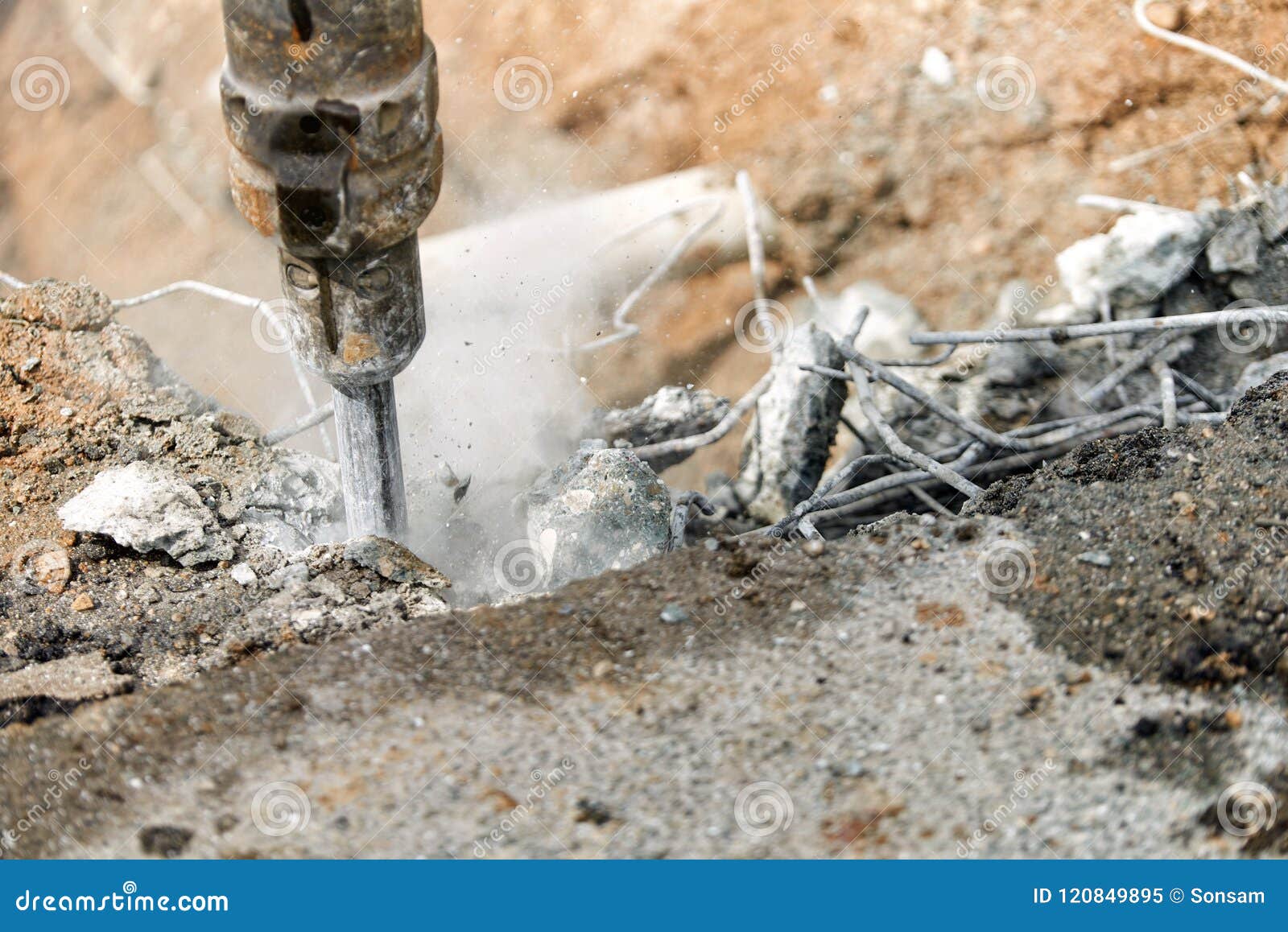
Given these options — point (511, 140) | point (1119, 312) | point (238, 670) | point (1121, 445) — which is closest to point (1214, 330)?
point (1119, 312)

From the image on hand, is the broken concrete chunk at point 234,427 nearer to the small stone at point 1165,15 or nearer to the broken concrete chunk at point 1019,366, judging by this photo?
the broken concrete chunk at point 1019,366

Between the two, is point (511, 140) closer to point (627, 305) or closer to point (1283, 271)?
point (627, 305)

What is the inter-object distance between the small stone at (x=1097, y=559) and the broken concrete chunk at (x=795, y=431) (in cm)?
198

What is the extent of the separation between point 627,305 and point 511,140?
4.71 feet

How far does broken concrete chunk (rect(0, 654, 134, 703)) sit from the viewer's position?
291 centimetres

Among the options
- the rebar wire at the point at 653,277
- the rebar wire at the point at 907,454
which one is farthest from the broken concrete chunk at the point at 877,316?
the rebar wire at the point at 907,454

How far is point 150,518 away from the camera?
365 cm

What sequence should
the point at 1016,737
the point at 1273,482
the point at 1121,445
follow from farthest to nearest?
the point at 1121,445 → the point at 1273,482 → the point at 1016,737

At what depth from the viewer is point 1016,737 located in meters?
2.70

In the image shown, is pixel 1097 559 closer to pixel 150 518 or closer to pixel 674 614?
pixel 674 614

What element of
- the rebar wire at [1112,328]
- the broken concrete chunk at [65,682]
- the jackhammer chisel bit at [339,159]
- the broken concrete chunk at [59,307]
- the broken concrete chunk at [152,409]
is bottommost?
the rebar wire at [1112,328]

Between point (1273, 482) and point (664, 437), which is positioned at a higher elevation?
point (1273, 482)

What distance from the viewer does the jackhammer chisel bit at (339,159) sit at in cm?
268

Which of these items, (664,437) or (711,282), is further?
(711,282)
